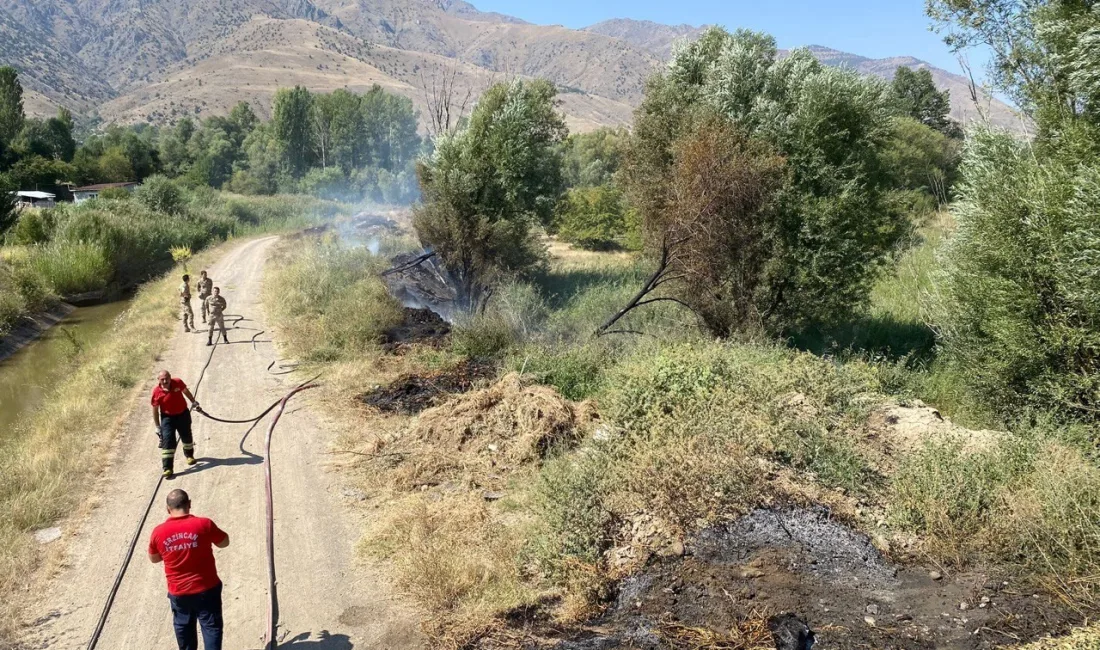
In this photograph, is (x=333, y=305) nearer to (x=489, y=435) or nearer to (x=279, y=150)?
(x=489, y=435)

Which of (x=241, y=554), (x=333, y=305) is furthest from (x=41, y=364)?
(x=241, y=554)

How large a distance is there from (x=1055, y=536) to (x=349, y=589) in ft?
24.7

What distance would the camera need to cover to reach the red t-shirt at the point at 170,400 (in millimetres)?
9742

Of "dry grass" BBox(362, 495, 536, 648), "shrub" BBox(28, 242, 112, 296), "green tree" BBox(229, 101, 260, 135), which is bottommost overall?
"shrub" BBox(28, 242, 112, 296)

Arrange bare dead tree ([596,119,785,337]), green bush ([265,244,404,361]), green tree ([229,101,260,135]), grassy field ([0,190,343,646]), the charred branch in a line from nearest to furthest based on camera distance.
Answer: grassy field ([0,190,343,646]) < bare dead tree ([596,119,785,337]) < green bush ([265,244,404,361]) < the charred branch < green tree ([229,101,260,135])

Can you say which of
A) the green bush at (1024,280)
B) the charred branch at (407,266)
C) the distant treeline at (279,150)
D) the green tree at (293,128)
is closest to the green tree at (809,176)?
the green bush at (1024,280)

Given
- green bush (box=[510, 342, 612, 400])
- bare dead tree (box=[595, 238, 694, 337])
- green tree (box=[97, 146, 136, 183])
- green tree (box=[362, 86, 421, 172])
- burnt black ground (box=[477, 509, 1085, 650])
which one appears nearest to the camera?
burnt black ground (box=[477, 509, 1085, 650])

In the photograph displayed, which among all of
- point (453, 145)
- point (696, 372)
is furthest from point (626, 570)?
point (453, 145)

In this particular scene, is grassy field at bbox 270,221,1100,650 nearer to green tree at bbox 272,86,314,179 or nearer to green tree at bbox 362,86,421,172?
green tree at bbox 362,86,421,172

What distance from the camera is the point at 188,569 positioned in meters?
5.64

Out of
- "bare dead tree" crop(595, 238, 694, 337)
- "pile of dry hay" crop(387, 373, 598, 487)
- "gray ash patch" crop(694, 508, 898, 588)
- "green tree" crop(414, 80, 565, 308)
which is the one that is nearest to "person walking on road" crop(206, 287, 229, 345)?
"green tree" crop(414, 80, 565, 308)

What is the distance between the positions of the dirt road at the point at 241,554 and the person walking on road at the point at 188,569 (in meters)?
0.76

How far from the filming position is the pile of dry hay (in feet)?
32.1

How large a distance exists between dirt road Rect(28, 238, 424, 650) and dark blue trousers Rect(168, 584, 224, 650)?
2.19 ft
